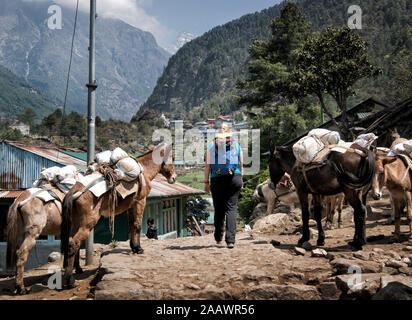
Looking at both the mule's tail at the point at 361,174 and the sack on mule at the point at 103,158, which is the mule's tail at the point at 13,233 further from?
the mule's tail at the point at 361,174

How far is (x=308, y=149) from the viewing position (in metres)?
7.64

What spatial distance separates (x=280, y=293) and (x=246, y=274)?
0.67m

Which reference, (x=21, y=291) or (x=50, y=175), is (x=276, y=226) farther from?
(x=21, y=291)

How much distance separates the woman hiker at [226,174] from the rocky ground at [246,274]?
65 centimetres

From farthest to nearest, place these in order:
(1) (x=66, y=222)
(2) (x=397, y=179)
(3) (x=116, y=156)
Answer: (2) (x=397, y=179)
(3) (x=116, y=156)
(1) (x=66, y=222)

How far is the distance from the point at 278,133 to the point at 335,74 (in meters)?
12.3

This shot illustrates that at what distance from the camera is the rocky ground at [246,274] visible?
4902 mm

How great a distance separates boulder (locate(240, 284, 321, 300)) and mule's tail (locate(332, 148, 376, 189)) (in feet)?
9.61

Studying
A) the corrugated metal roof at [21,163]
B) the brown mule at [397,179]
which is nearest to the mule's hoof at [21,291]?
the brown mule at [397,179]

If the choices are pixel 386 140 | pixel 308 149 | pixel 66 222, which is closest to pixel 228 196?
pixel 308 149
